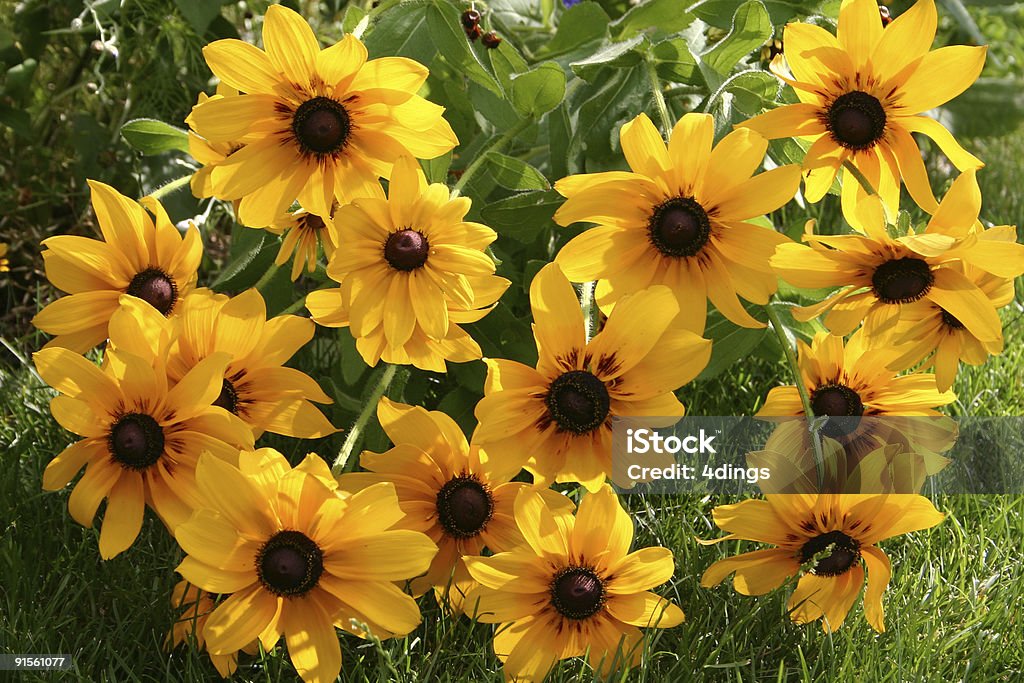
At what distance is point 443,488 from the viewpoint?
1.15 metres

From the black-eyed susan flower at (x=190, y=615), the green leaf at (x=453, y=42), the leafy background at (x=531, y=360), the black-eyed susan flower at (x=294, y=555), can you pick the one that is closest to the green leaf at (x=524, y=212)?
the leafy background at (x=531, y=360)

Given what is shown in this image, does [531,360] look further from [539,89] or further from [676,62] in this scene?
[676,62]

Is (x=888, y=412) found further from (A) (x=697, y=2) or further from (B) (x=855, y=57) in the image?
(A) (x=697, y=2)

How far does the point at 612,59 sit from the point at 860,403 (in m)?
0.52

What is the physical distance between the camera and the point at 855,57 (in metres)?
1.10

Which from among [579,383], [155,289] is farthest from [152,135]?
[579,383]

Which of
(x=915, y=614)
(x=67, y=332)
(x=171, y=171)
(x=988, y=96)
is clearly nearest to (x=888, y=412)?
(x=915, y=614)

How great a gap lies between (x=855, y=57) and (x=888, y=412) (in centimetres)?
41

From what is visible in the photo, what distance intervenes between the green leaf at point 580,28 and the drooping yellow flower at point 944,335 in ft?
2.35

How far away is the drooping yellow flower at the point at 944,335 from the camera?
107 cm

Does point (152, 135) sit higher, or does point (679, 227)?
point (152, 135)

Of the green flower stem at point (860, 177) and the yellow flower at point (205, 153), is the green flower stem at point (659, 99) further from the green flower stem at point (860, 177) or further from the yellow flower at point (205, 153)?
the yellow flower at point (205, 153)

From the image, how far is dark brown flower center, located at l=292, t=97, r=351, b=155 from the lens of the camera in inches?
43.2

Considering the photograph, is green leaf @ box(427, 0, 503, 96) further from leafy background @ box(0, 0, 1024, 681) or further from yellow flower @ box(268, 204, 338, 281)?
yellow flower @ box(268, 204, 338, 281)
